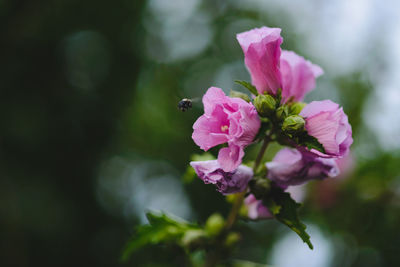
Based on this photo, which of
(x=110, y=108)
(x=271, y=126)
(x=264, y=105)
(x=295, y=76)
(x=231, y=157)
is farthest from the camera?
(x=110, y=108)

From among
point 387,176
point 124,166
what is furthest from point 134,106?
point 387,176

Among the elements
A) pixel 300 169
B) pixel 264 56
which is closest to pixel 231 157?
pixel 300 169


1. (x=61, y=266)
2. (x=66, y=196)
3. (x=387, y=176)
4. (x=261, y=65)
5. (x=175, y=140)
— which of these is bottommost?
(x=61, y=266)

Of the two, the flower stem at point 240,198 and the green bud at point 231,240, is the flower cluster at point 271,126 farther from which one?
the green bud at point 231,240

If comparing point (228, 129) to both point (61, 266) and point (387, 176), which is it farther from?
point (61, 266)

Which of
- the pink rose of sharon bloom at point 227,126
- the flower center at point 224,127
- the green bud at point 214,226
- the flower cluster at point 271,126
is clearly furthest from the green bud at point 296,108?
the green bud at point 214,226

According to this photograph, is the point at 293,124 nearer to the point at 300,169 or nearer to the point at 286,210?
the point at 300,169

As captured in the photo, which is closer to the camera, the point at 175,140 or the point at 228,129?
the point at 228,129
